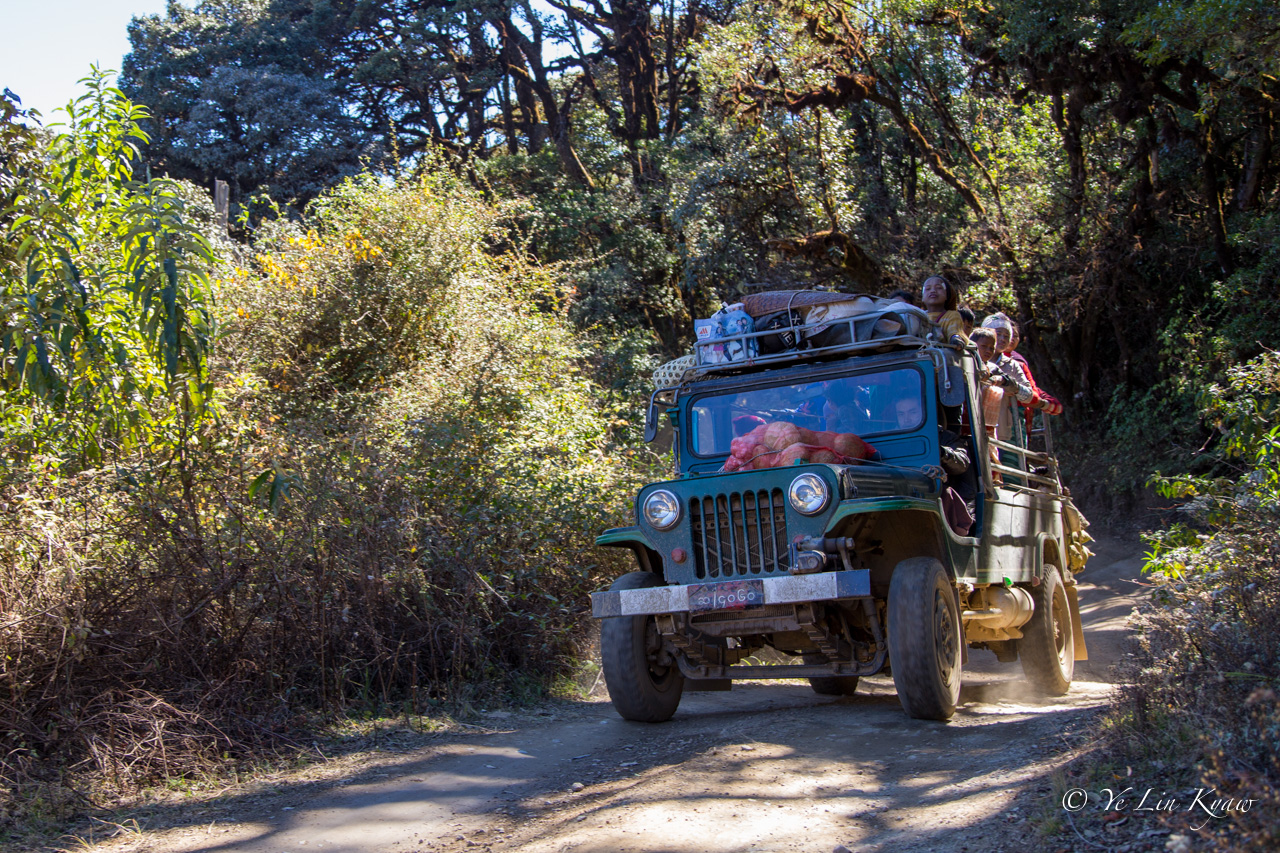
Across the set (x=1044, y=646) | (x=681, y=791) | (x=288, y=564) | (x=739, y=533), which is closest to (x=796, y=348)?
(x=739, y=533)

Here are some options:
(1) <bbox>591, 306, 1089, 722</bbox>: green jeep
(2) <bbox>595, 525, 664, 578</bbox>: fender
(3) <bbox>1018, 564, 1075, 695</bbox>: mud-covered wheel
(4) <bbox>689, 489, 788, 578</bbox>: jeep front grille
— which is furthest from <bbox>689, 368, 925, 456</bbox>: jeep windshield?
(3) <bbox>1018, 564, 1075, 695</bbox>: mud-covered wheel

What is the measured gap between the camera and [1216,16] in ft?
33.0

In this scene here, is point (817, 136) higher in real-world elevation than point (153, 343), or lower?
higher

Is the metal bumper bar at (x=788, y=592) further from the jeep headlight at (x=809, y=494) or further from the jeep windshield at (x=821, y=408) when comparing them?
the jeep windshield at (x=821, y=408)

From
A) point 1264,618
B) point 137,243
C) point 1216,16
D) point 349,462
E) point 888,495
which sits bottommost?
point 1264,618

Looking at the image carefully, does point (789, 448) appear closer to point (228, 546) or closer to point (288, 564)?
point (288, 564)

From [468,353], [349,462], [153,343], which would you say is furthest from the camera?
[468,353]

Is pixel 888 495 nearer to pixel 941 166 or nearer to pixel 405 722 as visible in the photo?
pixel 405 722

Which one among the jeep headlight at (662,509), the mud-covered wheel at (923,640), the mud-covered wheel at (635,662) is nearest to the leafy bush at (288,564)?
the mud-covered wheel at (635,662)

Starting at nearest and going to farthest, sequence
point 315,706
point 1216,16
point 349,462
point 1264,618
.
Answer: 1. point 1264,618
2. point 315,706
3. point 349,462
4. point 1216,16

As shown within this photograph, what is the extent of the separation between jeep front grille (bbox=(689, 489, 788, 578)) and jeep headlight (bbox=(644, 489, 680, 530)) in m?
0.11

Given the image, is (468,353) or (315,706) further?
(468,353)

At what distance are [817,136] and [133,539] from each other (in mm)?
14046

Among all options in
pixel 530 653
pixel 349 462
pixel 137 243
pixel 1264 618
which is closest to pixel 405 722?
pixel 530 653
